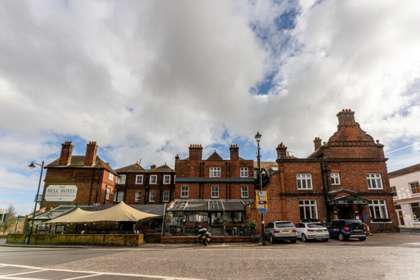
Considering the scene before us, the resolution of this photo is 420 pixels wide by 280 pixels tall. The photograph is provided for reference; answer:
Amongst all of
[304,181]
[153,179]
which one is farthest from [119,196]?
[304,181]

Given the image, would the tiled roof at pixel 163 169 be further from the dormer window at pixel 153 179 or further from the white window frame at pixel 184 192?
the white window frame at pixel 184 192

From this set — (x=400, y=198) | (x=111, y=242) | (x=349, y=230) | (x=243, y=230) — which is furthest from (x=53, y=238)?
(x=400, y=198)

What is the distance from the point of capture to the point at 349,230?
679 inches

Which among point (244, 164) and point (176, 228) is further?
point (244, 164)

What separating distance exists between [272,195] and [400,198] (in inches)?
898

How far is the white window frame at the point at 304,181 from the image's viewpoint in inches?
1031

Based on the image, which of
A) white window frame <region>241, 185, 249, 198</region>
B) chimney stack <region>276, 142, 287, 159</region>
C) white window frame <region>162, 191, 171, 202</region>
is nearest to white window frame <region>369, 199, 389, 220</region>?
chimney stack <region>276, 142, 287, 159</region>

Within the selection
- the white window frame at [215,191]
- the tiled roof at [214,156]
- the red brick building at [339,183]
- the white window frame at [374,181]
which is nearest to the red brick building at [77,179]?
the tiled roof at [214,156]

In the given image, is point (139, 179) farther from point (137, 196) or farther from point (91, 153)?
point (91, 153)

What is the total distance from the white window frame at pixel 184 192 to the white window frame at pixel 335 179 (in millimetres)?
17254

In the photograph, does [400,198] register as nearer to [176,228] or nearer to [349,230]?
[349,230]

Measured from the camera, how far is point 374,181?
25906 mm

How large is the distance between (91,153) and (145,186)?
9.97 m

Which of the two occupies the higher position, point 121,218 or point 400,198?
point 400,198
